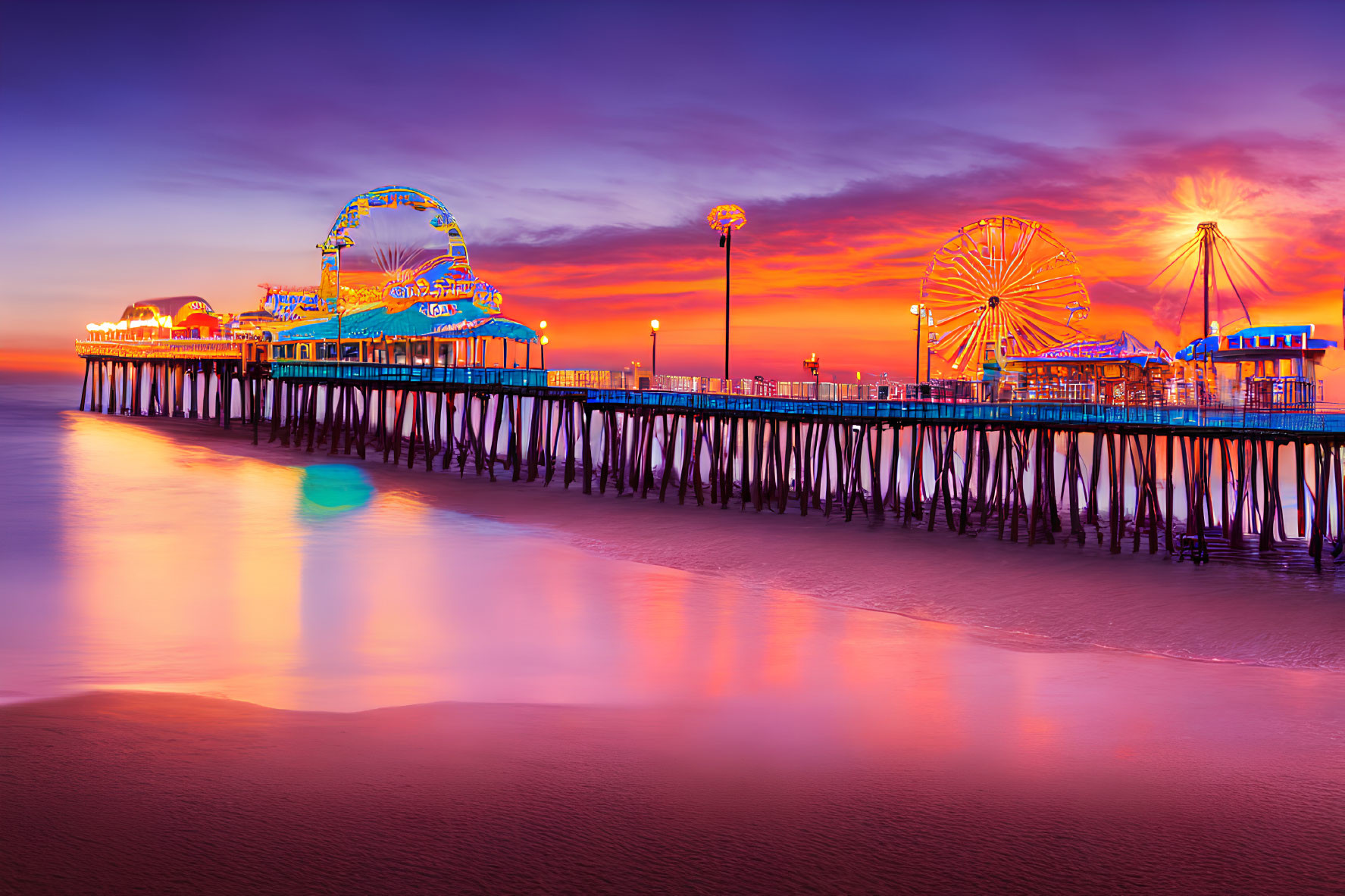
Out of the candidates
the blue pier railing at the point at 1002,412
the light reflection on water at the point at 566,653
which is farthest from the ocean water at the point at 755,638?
the blue pier railing at the point at 1002,412

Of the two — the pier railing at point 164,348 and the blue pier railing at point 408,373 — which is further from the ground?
the pier railing at point 164,348

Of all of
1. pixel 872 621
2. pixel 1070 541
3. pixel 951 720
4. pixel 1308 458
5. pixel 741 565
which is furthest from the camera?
pixel 1308 458

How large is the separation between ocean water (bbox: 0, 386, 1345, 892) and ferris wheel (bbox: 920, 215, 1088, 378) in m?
17.0

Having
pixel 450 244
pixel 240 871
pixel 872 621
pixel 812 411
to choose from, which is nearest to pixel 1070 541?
pixel 812 411

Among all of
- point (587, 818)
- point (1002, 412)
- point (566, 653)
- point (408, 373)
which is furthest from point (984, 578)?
point (408, 373)

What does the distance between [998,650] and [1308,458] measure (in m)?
45.5

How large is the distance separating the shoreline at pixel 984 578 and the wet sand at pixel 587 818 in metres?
6.65

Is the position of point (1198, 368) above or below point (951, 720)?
above

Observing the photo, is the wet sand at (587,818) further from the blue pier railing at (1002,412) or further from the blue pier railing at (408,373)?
the blue pier railing at (408,373)

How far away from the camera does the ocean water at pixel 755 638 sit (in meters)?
9.47

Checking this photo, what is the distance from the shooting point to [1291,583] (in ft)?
63.4

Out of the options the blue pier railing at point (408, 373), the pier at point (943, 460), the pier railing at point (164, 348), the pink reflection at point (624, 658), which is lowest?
the pink reflection at point (624, 658)

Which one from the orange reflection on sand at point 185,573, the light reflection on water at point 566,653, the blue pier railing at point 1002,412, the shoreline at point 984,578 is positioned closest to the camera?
the light reflection on water at point 566,653

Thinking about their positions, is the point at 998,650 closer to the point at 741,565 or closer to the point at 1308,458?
the point at 741,565
